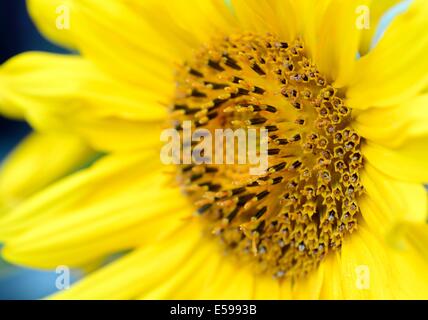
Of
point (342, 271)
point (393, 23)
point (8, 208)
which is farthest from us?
point (8, 208)

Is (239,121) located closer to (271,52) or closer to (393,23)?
(271,52)

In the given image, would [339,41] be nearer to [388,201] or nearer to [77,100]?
[388,201]

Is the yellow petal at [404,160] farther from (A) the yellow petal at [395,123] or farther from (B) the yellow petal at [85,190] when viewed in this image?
(B) the yellow petal at [85,190]

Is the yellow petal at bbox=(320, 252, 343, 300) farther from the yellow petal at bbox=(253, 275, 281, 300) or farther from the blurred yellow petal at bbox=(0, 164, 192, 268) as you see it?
the blurred yellow petal at bbox=(0, 164, 192, 268)

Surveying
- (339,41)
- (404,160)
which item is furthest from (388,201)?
(339,41)

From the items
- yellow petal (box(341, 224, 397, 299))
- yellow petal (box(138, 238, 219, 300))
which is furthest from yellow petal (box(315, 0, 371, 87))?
yellow petal (box(138, 238, 219, 300))

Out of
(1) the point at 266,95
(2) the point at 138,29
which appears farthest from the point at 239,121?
(2) the point at 138,29
